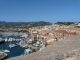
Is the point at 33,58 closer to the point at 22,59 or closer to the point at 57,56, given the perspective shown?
the point at 22,59

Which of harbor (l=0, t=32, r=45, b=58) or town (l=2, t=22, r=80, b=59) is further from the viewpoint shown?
harbor (l=0, t=32, r=45, b=58)

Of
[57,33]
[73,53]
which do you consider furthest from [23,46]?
[73,53]

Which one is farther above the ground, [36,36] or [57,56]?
[57,56]

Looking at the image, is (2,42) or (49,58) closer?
(49,58)

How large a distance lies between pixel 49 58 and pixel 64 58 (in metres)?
0.28

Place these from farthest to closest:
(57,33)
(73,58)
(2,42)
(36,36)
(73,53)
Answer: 1. (36,36)
2. (2,42)
3. (57,33)
4. (73,53)
5. (73,58)

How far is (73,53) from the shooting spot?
366 cm

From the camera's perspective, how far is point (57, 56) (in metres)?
3.48

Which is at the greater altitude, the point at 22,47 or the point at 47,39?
the point at 47,39

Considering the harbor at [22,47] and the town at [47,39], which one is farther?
the harbor at [22,47]

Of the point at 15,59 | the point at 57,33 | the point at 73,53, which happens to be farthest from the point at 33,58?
the point at 57,33

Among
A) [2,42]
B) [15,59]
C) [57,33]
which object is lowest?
[2,42]

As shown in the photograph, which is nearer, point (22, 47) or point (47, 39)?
point (47, 39)

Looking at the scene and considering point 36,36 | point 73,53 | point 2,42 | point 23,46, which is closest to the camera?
point 73,53
